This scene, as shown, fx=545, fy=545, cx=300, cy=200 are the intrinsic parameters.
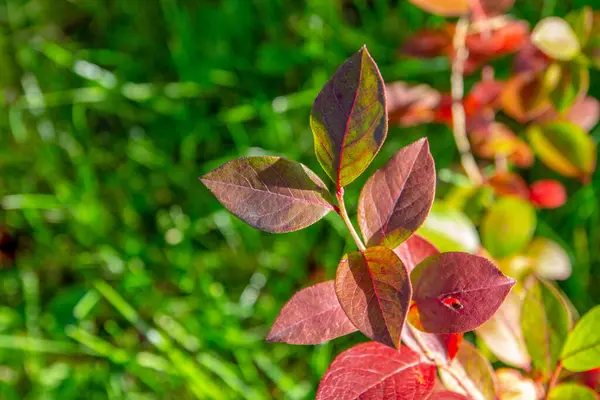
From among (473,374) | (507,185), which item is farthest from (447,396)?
(507,185)

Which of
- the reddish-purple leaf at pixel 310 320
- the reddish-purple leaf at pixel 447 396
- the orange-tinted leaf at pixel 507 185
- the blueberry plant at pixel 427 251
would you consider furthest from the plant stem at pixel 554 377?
the orange-tinted leaf at pixel 507 185

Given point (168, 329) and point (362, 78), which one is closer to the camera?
point (362, 78)

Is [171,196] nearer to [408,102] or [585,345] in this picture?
[408,102]

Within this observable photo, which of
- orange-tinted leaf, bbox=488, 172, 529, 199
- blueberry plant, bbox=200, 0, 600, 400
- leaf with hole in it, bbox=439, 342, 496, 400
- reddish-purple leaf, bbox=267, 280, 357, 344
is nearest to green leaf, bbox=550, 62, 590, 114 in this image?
blueberry plant, bbox=200, 0, 600, 400

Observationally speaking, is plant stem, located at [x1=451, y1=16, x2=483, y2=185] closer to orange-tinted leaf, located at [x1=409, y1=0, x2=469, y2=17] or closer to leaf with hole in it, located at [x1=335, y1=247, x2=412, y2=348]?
orange-tinted leaf, located at [x1=409, y1=0, x2=469, y2=17]

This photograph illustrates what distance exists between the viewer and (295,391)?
998mm

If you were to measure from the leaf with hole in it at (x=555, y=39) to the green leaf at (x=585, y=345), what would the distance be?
1.32 feet

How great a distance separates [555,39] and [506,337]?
42 centimetres

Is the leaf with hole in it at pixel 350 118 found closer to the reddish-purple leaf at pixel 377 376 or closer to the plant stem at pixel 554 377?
the reddish-purple leaf at pixel 377 376

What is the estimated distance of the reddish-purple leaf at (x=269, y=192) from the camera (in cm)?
39

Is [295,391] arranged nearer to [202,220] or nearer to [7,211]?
[202,220]

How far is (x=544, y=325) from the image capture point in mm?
573

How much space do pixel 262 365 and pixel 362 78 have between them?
0.76 metres

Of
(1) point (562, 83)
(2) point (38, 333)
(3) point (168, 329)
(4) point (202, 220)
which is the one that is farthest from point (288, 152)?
(2) point (38, 333)
